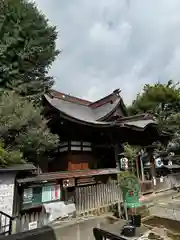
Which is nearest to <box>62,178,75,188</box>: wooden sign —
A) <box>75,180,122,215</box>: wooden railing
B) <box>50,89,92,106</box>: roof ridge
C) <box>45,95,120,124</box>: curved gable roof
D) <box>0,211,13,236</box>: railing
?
<box>75,180,122,215</box>: wooden railing

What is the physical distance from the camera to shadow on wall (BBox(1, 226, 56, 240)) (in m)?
4.76

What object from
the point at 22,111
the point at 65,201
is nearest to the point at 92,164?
the point at 65,201

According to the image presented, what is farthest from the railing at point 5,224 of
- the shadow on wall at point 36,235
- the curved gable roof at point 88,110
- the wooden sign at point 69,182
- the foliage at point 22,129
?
the curved gable roof at point 88,110

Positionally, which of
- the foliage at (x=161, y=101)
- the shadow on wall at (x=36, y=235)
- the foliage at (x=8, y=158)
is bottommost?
the shadow on wall at (x=36, y=235)

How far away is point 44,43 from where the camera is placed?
1405 centimetres

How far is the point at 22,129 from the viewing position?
9.24m

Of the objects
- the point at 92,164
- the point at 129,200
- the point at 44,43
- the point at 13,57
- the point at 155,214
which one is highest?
the point at 44,43

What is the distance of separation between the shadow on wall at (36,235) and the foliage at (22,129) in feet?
14.6

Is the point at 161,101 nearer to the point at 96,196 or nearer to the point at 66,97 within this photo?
the point at 66,97

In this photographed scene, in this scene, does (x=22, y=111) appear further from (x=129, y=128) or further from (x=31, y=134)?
(x=129, y=128)

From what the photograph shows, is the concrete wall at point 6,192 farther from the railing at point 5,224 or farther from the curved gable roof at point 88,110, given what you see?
the curved gable roof at point 88,110

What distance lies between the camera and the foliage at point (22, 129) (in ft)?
28.7

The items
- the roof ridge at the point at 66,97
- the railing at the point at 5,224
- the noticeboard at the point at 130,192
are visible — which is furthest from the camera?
the roof ridge at the point at 66,97

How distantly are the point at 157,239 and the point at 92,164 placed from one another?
7.19 meters
